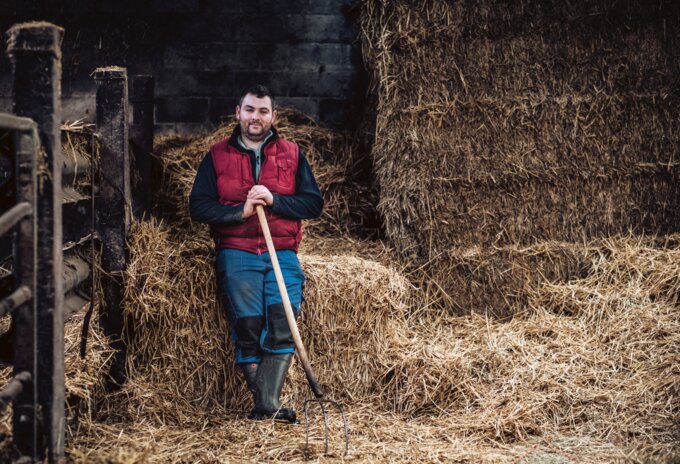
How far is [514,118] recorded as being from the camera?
4652mm

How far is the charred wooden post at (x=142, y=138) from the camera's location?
4050 millimetres

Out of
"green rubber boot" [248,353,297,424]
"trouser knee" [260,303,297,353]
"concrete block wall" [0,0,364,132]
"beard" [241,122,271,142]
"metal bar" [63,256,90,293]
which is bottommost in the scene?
"green rubber boot" [248,353,297,424]

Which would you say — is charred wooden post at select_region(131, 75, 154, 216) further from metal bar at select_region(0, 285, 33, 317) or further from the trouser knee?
metal bar at select_region(0, 285, 33, 317)

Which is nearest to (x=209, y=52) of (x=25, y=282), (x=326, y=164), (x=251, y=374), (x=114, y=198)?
(x=326, y=164)

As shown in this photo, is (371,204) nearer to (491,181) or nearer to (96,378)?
(491,181)

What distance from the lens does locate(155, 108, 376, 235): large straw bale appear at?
4.94m

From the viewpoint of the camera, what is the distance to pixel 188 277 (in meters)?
3.87

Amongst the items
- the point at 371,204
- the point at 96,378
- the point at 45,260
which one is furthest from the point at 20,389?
the point at 371,204

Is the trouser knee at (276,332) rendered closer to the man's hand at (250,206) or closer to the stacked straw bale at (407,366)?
the stacked straw bale at (407,366)

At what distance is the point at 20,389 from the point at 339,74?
422 cm

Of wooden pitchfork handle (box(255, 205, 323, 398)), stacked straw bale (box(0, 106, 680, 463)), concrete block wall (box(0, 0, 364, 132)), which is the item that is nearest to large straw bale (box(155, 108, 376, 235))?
stacked straw bale (box(0, 106, 680, 463))

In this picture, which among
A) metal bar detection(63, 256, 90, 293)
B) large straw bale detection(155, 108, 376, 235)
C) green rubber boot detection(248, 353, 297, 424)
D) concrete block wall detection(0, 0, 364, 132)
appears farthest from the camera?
concrete block wall detection(0, 0, 364, 132)

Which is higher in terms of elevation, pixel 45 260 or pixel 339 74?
pixel 339 74

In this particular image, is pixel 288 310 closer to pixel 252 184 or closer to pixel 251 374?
pixel 251 374
